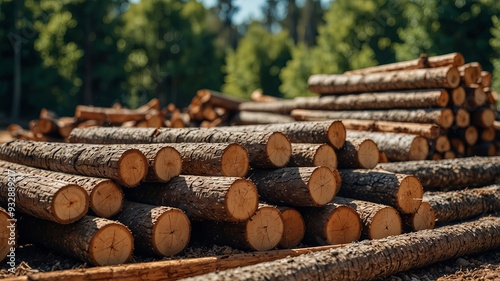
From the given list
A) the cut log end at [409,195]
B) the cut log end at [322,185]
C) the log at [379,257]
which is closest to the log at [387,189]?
the cut log end at [409,195]

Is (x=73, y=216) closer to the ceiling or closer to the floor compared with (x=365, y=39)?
closer to the floor

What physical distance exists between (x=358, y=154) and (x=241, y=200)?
2.30 meters

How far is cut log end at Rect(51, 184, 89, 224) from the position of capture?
5.38m

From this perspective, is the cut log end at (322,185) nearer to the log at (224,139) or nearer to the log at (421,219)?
the log at (224,139)

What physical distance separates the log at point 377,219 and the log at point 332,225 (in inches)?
4.0

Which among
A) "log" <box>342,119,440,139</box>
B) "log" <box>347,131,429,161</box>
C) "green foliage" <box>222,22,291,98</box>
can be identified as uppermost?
"green foliage" <box>222,22,291,98</box>

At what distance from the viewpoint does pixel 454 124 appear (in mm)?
10805

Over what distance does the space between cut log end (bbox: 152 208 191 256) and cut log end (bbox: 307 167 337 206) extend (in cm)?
143

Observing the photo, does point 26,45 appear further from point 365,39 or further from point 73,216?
point 73,216

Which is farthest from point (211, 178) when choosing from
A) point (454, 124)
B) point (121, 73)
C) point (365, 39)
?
point (121, 73)

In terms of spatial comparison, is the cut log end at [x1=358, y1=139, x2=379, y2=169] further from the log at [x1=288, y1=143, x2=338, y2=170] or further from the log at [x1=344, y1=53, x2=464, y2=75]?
the log at [x1=344, y1=53, x2=464, y2=75]

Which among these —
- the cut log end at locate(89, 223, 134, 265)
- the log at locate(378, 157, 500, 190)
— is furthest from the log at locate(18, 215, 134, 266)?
the log at locate(378, 157, 500, 190)

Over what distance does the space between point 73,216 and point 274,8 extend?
151ft

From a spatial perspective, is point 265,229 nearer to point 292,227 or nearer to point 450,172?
point 292,227
